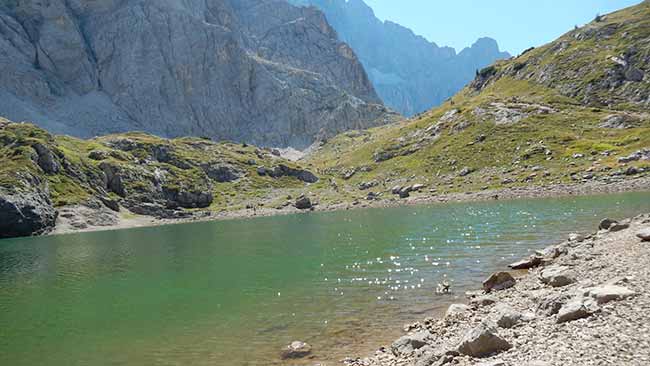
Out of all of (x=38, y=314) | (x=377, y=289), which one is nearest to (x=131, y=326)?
(x=38, y=314)

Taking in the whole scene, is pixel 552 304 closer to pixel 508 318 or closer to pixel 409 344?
pixel 508 318

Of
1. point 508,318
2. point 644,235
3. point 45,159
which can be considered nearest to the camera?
point 508,318

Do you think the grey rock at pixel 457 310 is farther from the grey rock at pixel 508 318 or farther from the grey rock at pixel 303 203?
the grey rock at pixel 303 203

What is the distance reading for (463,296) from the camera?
32.0 meters

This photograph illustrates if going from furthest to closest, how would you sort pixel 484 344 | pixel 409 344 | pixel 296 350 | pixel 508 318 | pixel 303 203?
pixel 303 203 → pixel 296 350 → pixel 409 344 → pixel 508 318 → pixel 484 344

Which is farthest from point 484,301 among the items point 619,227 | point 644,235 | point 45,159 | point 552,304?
point 45,159

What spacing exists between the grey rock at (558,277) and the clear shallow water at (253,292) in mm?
6481

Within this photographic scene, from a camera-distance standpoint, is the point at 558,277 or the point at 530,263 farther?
the point at 530,263

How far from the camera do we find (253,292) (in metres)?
41.0

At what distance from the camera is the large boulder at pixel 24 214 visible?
147m

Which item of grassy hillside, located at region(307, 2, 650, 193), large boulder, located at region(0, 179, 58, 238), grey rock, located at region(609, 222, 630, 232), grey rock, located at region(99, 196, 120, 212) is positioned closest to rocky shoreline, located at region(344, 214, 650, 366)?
grey rock, located at region(609, 222, 630, 232)

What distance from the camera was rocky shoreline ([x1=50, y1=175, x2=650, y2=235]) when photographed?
363 feet

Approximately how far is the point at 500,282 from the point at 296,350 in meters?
15.4

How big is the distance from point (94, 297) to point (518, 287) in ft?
128
